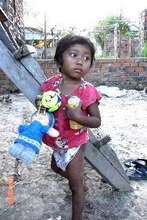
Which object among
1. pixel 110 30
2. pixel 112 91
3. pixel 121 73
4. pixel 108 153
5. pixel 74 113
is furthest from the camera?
pixel 110 30

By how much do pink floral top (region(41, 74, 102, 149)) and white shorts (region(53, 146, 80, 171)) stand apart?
0.04 metres

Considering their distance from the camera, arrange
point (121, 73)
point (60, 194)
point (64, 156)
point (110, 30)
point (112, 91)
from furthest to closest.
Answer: point (110, 30)
point (121, 73)
point (112, 91)
point (60, 194)
point (64, 156)

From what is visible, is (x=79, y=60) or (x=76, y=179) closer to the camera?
(x=79, y=60)

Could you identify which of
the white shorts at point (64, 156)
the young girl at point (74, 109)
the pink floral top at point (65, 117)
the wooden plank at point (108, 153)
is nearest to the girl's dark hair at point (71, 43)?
the young girl at point (74, 109)

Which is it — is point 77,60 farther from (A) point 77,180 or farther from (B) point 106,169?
(B) point 106,169

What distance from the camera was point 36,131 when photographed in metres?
2.19

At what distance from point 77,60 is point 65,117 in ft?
1.14

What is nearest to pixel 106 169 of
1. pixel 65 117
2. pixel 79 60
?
pixel 65 117

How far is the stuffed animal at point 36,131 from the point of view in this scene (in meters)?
2.17

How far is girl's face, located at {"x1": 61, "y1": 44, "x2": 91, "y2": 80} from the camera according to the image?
2235 millimetres

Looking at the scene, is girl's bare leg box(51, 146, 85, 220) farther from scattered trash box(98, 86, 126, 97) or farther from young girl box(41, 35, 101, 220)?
scattered trash box(98, 86, 126, 97)

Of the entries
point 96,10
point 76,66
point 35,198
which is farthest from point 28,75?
point 96,10

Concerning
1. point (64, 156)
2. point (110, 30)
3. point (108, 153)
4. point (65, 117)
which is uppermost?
point (110, 30)

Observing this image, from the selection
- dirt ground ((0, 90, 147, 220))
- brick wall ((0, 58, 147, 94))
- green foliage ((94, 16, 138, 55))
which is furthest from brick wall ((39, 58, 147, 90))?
dirt ground ((0, 90, 147, 220))
